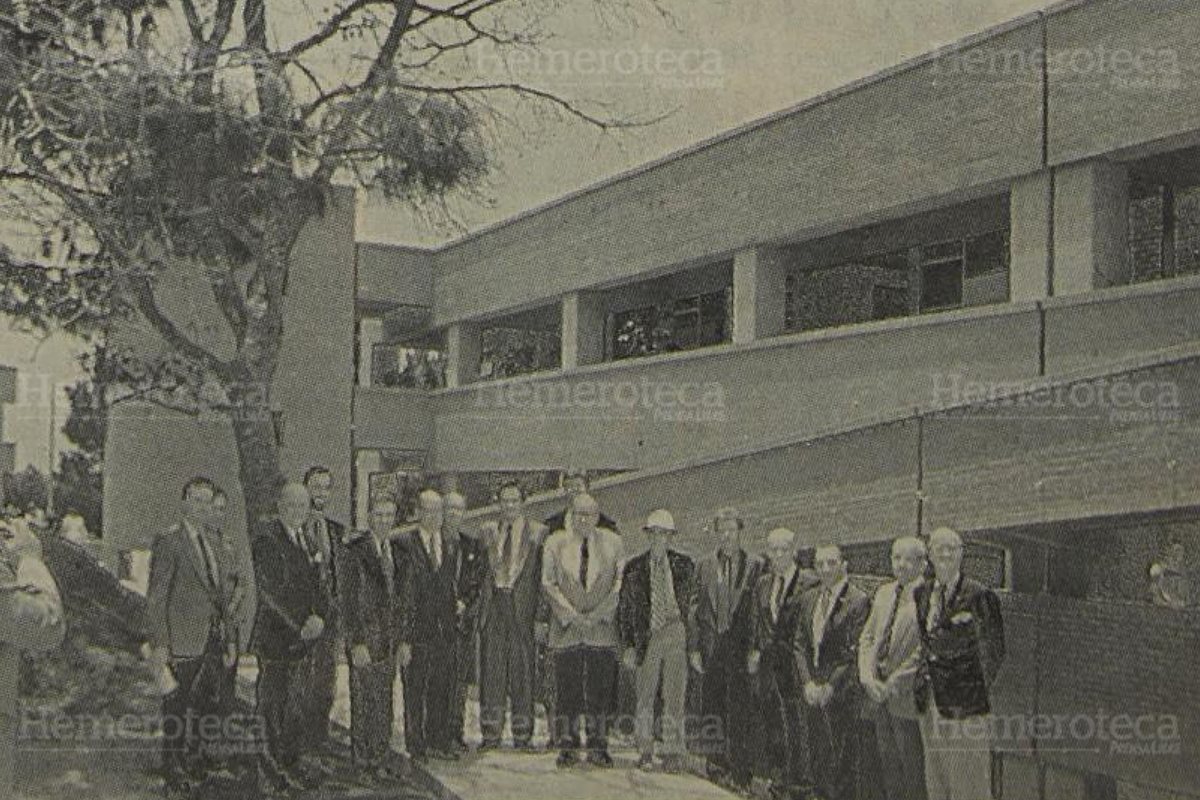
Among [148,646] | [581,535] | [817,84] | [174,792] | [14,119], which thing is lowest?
[174,792]

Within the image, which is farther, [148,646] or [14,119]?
[14,119]

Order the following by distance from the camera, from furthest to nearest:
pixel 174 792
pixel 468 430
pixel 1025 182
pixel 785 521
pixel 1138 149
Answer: pixel 468 430 < pixel 1025 182 < pixel 1138 149 < pixel 785 521 < pixel 174 792

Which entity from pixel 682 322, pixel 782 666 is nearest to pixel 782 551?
pixel 782 666

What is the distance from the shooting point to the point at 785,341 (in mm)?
10734

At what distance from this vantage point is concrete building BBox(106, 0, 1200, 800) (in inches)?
261

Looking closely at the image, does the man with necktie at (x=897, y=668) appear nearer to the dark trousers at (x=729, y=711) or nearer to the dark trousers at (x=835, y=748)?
the dark trousers at (x=835, y=748)

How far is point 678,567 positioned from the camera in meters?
7.02

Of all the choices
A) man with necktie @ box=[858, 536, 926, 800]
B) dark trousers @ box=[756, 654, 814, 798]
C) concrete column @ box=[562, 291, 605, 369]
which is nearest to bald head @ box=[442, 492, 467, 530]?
dark trousers @ box=[756, 654, 814, 798]

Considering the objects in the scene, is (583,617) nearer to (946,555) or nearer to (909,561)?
(909,561)

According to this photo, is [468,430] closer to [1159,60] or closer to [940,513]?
[940,513]

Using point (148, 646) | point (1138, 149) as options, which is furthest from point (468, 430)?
point (1138, 149)

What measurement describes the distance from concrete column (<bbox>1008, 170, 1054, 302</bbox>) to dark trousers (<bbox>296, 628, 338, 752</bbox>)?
5.25 metres

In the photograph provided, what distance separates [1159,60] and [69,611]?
7.14 meters

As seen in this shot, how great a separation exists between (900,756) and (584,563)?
1.92 metres
